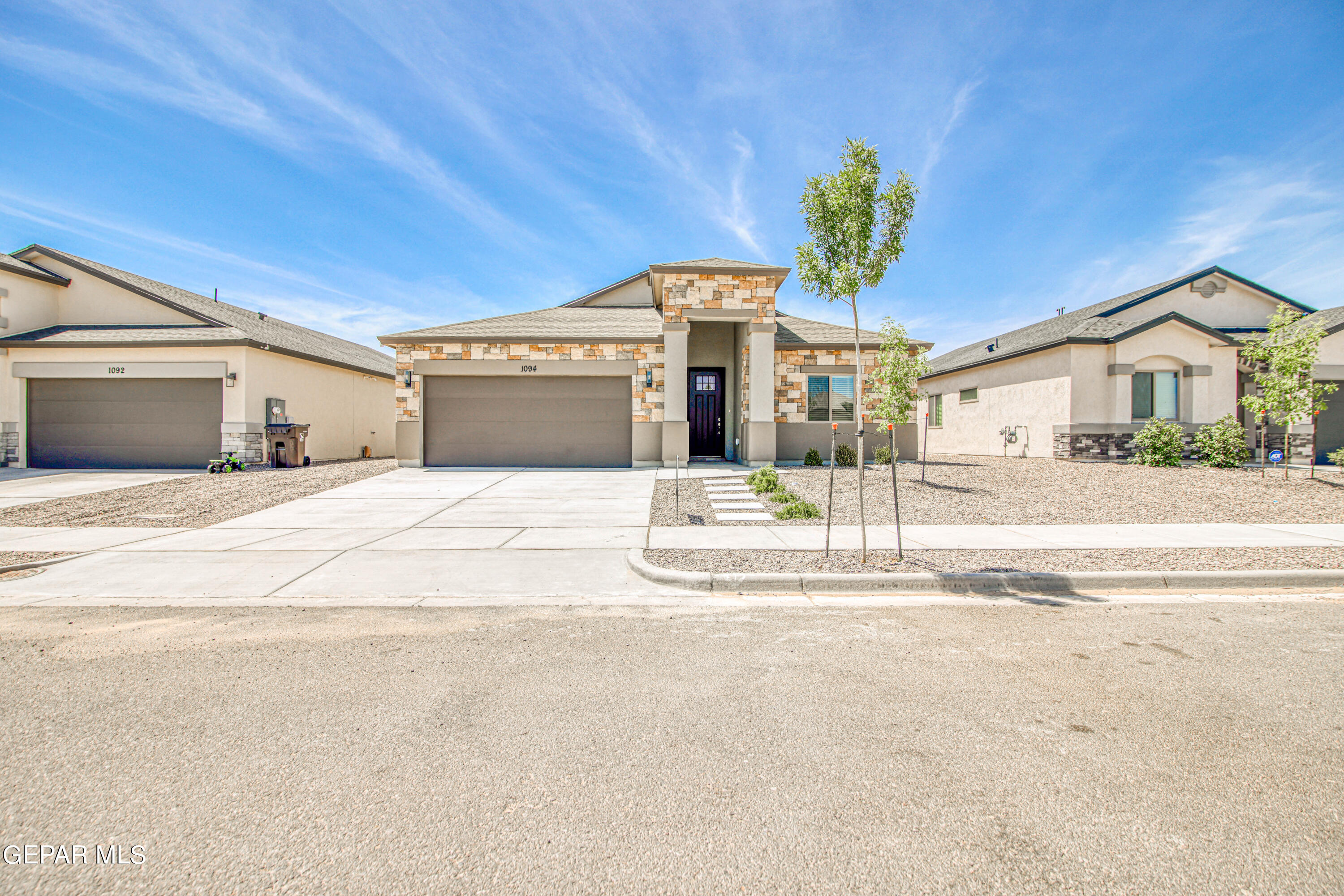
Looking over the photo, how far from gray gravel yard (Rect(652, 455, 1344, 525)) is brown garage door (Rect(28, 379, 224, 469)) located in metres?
13.5

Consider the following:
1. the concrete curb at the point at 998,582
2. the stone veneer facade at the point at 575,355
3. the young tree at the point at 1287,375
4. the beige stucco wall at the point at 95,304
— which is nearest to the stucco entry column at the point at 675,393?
the stone veneer facade at the point at 575,355

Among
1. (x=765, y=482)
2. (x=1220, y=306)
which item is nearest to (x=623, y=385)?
(x=765, y=482)

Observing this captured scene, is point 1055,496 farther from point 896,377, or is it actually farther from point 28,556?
point 28,556

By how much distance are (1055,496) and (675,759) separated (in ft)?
36.6

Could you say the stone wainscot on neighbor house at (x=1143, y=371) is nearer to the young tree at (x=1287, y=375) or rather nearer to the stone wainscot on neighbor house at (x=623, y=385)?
the young tree at (x=1287, y=375)

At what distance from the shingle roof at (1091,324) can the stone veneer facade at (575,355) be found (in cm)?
1245

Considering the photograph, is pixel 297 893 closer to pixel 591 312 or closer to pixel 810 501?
pixel 810 501

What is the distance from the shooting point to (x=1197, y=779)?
2.50 meters

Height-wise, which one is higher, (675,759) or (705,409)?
(705,409)

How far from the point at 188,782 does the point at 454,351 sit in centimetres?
1452

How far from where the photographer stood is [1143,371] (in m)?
17.1

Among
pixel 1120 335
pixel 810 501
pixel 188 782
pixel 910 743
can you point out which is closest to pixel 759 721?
pixel 910 743

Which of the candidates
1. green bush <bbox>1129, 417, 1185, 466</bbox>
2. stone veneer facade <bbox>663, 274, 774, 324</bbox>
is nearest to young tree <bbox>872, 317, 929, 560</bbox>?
stone veneer facade <bbox>663, 274, 774, 324</bbox>

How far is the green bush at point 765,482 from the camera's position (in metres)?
11.0
